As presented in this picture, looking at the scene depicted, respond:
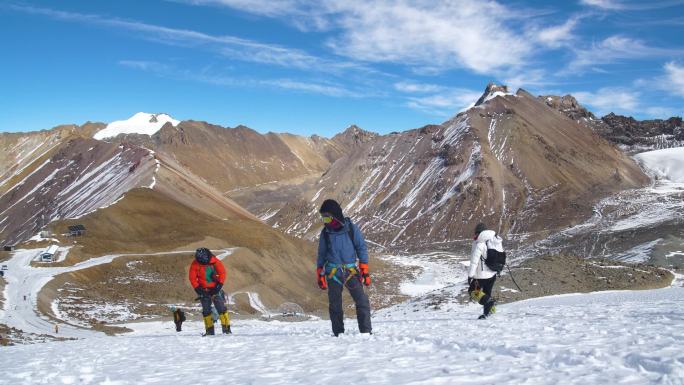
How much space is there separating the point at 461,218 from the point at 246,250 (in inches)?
2816

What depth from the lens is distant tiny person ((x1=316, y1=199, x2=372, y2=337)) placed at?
11.4 meters

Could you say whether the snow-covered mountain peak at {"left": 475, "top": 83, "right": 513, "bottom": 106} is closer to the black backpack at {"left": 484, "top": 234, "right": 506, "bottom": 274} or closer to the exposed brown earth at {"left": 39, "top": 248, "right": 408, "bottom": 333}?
the exposed brown earth at {"left": 39, "top": 248, "right": 408, "bottom": 333}

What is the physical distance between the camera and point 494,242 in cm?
1437

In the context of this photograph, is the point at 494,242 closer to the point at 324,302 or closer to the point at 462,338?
the point at 462,338

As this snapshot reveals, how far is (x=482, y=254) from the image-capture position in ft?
47.3

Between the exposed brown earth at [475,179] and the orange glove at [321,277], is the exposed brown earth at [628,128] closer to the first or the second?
the exposed brown earth at [475,179]

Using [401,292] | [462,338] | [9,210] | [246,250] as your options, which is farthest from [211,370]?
[9,210]

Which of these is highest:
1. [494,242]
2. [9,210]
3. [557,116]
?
[557,116]

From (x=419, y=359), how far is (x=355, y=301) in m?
4.15

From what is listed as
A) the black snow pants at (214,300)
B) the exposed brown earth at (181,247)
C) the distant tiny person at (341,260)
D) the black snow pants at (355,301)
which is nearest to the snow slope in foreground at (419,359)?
the black snow pants at (355,301)

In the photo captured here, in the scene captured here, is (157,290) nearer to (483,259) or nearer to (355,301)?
(483,259)

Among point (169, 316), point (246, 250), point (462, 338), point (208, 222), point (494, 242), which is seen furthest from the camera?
point (208, 222)

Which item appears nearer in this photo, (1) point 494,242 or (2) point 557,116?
(1) point 494,242

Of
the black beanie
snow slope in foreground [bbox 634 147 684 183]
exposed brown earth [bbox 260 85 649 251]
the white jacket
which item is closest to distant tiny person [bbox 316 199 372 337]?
the black beanie
